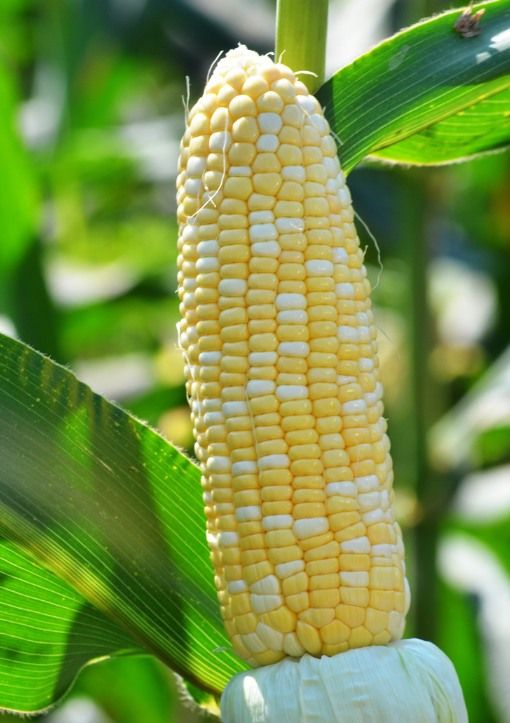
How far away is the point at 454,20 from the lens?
Result: 144 centimetres

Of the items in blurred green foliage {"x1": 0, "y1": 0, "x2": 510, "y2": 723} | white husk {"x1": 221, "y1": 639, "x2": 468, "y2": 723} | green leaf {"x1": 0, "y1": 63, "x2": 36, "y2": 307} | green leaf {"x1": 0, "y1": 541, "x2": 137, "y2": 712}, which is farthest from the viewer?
blurred green foliage {"x1": 0, "y1": 0, "x2": 510, "y2": 723}

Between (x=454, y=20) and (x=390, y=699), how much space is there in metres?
0.78

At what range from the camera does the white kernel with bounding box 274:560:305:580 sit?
1.27m

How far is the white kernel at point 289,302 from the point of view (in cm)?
127

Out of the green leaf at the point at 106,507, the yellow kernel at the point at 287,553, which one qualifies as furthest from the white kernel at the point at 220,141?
the yellow kernel at the point at 287,553

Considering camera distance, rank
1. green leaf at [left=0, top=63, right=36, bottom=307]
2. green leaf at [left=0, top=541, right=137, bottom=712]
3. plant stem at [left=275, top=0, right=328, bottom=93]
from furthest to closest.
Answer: green leaf at [left=0, top=63, right=36, bottom=307], green leaf at [left=0, top=541, right=137, bottom=712], plant stem at [left=275, top=0, right=328, bottom=93]

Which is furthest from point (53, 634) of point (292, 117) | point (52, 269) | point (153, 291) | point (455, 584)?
point (52, 269)

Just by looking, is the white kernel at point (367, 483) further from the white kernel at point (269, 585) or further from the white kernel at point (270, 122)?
the white kernel at point (270, 122)

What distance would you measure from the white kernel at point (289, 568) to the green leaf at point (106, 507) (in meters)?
0.24

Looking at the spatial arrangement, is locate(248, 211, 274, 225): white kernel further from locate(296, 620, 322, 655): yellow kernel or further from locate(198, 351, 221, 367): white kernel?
locate(296, 620, 322, 655): yellow kernel

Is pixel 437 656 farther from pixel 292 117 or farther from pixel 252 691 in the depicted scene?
pixel 292 117

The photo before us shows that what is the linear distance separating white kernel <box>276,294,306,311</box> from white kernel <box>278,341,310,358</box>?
37 millimetres

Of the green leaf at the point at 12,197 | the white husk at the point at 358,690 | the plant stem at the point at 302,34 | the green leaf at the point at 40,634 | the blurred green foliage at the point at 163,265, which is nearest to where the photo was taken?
the white husk at the point at 358,690

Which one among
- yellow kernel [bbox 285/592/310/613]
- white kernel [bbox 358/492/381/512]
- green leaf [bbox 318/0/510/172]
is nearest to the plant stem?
green leaf [bbox 318/0/510/172]
